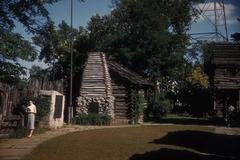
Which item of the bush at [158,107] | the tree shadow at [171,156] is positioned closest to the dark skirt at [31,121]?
the tree shadow at [171,156]

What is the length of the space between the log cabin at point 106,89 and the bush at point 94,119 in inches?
46.2

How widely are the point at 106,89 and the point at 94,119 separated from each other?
10.0 ft

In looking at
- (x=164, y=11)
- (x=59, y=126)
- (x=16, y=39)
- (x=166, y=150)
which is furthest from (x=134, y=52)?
(x=166, y=150)

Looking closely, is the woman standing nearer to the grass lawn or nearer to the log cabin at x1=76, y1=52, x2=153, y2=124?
the grass lawn

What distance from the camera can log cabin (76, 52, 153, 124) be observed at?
3306 centimetres

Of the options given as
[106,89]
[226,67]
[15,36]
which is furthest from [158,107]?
[15,36]

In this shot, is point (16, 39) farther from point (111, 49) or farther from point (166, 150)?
point (111, 49)

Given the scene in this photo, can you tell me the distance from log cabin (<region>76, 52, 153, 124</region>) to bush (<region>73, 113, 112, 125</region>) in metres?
1.17

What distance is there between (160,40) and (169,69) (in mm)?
3891

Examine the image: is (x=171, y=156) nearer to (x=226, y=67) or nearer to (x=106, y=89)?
(x=106, y=89)

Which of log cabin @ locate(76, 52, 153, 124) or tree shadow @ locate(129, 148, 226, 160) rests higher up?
log cabin @ locate(76, 52, 153, 124)

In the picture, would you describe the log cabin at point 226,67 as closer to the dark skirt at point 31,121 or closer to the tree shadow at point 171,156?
the dark skirt at point 31,121

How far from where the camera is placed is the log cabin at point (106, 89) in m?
33.1

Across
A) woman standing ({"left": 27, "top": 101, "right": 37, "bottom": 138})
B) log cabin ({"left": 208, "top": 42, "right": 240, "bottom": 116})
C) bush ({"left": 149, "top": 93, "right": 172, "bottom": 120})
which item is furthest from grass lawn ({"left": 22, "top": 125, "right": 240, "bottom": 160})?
bush ({"left": 149, "top": 93, "right": 172, "bottom": 120})
